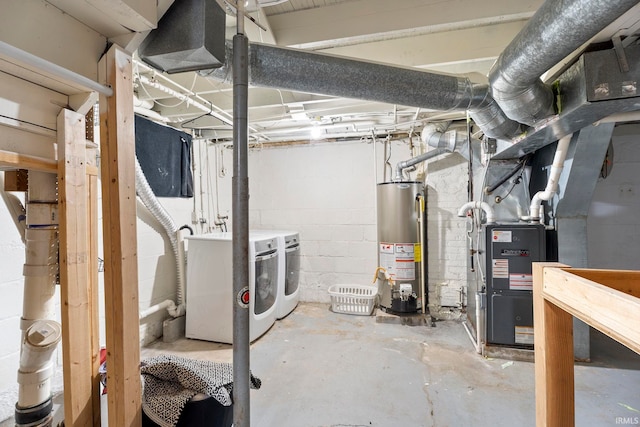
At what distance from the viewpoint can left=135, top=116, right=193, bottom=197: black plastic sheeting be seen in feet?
8.57

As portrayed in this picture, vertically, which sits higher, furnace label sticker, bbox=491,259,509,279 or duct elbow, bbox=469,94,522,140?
duct elbow, bbox=469,94,522,140

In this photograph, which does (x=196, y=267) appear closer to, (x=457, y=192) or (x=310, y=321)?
(x=310, y=321)

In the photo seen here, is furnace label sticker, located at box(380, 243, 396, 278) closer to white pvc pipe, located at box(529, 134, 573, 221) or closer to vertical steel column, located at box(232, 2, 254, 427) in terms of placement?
white pvc pipe, located at box(529, 134, 573, 221)

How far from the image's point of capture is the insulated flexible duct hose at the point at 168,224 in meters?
2.41

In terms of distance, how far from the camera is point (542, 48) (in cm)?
119

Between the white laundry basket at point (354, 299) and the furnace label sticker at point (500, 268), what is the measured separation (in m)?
1.42

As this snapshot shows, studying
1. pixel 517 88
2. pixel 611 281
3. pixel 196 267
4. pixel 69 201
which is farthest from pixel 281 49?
pixel 196 267

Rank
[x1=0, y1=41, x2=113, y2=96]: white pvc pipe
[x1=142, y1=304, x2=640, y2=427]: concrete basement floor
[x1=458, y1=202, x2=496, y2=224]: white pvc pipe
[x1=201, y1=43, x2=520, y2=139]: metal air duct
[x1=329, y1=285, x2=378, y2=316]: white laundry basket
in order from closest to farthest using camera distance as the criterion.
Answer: [x1=0, y1=41, x2=113, y2=96]: white pvc pipe → [x1=201, y1=43, x2=520, y2=139]: metal air duct → [x1=142, y1=304, x2=640, y2=427]: concrete basement floor → [x1=458, y1=202, x2=496, y2=224]: white pvc pipe → [x1=329, y1=285, x2=378, y2=316]: white laundry basket

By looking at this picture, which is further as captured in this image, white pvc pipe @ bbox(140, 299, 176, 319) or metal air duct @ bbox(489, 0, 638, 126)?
white pvc pipe @ bbox(140, 299, 176, 319)

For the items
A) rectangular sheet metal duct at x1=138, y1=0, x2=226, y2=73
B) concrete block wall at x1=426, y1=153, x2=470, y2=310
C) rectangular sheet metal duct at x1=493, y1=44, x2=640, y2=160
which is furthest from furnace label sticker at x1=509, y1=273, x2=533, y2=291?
rectangular sheet metal duct at x1=138, y1=0, x2=226, y2=73

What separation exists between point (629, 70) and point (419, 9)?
112 centimetres

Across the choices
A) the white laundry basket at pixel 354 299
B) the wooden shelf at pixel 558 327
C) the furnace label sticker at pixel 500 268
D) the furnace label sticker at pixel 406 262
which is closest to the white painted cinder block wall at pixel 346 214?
the white laundry basket at pixel 354 299

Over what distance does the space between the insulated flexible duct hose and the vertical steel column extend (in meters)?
1.59

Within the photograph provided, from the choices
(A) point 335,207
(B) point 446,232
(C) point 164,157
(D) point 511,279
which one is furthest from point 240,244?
(B) point 446,232
